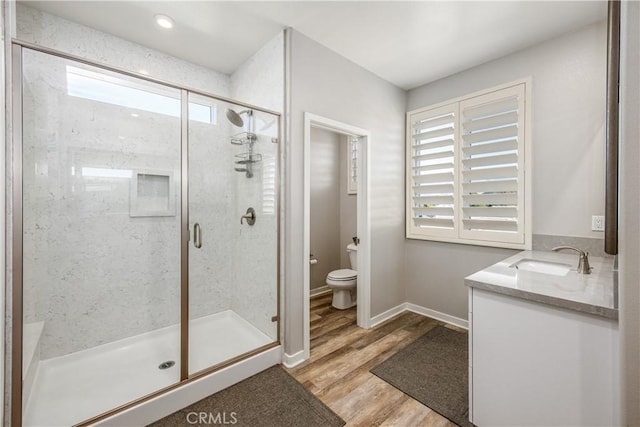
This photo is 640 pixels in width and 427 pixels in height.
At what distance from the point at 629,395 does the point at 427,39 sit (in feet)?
8.14

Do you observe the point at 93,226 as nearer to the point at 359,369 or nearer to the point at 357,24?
the point at 359,369

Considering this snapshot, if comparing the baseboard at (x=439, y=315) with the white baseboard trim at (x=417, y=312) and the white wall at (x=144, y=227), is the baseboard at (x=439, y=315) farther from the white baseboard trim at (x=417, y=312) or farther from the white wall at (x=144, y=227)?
the white wall at (x=144, y=227)

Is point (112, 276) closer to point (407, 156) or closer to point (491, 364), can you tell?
point (491, 364)

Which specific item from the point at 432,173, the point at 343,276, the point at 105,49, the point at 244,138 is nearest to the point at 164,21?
the point at 105,49

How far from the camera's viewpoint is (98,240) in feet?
7.30

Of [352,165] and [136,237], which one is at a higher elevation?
[352,165]

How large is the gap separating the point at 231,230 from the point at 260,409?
1500mm

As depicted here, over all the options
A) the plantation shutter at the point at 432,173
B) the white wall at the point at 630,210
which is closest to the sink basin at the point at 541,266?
the plantation shutter at the point at 432,173

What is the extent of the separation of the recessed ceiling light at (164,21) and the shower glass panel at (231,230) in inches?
27.3

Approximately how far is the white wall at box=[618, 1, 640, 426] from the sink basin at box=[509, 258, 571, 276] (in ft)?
3.23

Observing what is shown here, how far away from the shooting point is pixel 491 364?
1.41m

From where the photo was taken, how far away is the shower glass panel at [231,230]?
2.12m

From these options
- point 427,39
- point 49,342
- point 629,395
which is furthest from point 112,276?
point 427,39

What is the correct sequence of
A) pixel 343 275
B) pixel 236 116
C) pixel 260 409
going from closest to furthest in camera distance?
pixel 260 409 → pixel 236 116 → pixel 343 275
